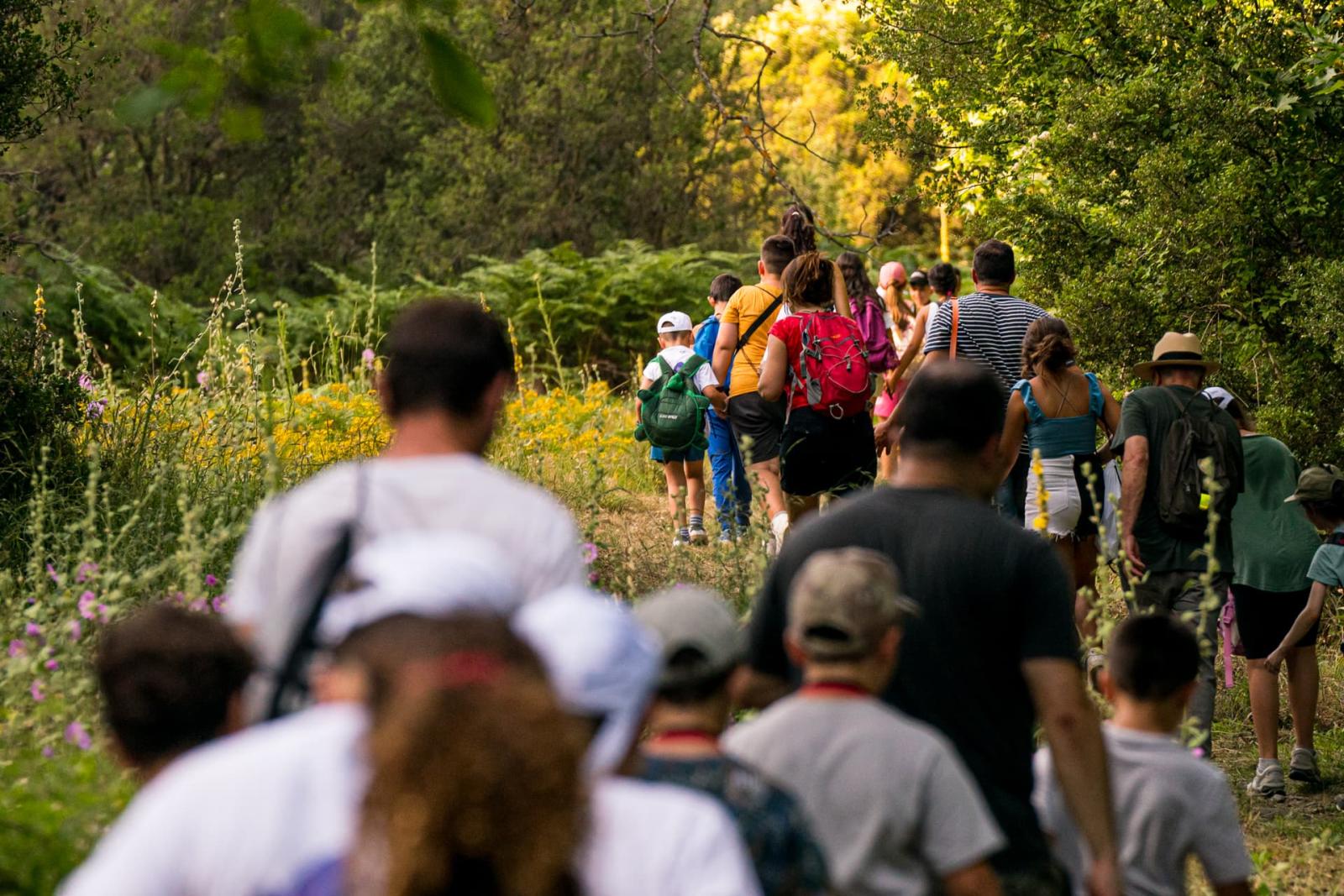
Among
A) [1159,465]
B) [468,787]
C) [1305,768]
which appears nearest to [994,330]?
[1159,465]

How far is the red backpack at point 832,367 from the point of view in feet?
25.8

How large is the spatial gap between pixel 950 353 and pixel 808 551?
4.91 m

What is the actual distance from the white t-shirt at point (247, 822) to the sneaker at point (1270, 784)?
5972 mm

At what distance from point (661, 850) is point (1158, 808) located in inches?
72.8

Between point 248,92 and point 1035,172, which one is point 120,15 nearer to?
point 1035,172

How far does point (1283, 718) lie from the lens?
8.68m

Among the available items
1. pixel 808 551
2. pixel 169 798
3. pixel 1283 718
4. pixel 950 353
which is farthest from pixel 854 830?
pixel 1283 718

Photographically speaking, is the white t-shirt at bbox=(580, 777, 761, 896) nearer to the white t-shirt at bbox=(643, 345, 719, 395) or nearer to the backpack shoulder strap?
the backpack shoulder strap

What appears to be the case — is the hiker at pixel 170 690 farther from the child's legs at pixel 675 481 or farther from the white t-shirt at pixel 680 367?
the child's legs at pixel 675 481

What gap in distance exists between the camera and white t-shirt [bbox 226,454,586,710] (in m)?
2.67

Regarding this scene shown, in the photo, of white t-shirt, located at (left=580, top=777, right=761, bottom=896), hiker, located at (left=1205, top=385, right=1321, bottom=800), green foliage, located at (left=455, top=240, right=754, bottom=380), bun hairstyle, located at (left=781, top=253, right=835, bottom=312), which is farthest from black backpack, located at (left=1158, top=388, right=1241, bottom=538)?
green foliage, located at (left=455, top=240, right=754, bottom=380)

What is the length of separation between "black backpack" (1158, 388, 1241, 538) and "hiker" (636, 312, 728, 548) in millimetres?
3410

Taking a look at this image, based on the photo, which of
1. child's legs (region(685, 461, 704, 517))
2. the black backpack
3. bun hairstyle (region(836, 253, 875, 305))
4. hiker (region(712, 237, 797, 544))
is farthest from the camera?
child's legs (region(685, 461, 704, 517))

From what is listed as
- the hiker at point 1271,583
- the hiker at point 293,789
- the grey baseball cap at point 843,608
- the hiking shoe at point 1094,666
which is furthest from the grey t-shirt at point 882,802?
the hiker at point 1271,583
